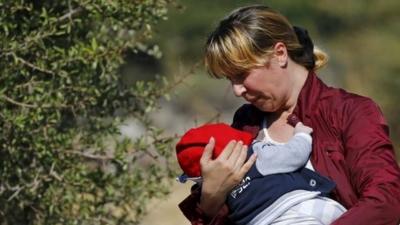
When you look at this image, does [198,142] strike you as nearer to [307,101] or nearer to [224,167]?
[224,167]

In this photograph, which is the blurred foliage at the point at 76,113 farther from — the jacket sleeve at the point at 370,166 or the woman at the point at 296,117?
the jacket sleeve at the point at 370,166

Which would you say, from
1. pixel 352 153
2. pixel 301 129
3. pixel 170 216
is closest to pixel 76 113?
pixel 301 129

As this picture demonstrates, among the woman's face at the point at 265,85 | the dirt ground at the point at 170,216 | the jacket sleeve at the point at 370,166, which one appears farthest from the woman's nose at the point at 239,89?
the dirt ground at the point at 170,216

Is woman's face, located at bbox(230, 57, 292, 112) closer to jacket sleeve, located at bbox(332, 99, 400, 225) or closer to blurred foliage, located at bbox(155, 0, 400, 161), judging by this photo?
jacket sleeve, located at bbox(332, 99, 400, 225)

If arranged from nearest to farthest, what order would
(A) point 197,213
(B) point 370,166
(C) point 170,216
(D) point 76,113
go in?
(B) point 370,166, (A) point 197,213, (D) point 76,113, (C) point 170,216

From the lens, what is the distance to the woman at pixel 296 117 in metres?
3.59

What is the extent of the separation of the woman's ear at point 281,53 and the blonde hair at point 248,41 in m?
0.01

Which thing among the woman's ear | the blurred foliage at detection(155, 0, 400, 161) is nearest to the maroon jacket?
the woman's ear

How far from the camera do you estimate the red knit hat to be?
150 inches

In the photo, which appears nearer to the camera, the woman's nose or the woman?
the woman

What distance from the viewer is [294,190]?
3729mm

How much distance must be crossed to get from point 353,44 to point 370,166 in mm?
11368

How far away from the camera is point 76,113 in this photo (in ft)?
19.8

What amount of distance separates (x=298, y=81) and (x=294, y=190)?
15.0 inches
